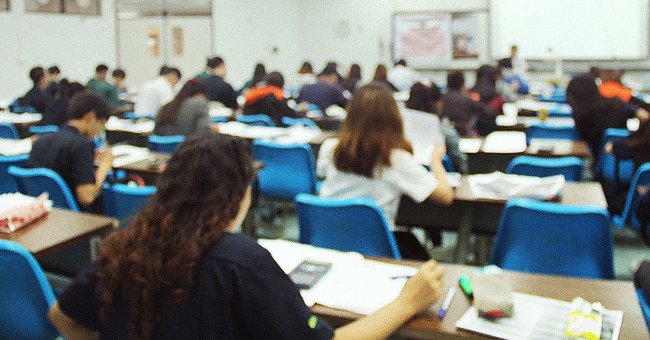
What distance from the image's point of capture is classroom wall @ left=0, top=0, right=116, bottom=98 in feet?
32.0

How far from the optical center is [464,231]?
3.48m

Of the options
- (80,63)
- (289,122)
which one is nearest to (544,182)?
(289,122)

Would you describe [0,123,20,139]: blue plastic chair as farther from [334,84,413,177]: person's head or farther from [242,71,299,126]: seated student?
[334,84,413,177]: person's head

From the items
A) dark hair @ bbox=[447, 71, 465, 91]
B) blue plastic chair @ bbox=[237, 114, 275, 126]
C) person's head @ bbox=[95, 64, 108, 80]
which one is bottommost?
blue plastic chair @ bbox=[237, 114, 275, 126]

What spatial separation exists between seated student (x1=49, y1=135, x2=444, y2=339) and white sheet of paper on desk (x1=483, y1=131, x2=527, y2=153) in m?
3.59

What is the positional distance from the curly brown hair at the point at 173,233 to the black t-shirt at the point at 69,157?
7.46ft

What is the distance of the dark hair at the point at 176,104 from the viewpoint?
5.52 metres

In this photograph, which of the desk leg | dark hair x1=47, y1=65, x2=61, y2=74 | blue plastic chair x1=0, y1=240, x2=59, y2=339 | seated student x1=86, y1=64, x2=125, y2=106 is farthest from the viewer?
dark hair x1=47, y1=65, x2=61, y2=74

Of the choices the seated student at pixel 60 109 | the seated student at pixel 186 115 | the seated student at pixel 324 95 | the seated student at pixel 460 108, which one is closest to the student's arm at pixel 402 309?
the seated student at pixel 186 115

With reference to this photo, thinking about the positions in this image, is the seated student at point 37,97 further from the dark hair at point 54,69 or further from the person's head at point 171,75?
the person's head at point 171,75

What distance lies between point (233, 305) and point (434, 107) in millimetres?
3517

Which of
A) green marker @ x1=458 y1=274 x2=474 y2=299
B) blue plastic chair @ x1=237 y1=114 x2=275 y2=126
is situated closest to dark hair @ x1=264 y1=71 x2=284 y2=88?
blue plastic chair @ x1=237 y1=114 x2=275 y2=126

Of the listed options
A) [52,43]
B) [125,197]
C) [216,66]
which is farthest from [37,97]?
[125,197]

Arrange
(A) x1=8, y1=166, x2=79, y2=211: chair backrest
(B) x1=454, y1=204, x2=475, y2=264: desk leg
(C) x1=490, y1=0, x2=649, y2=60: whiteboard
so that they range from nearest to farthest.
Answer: (A) x1=8, y1=166, x2=79, y2=211: chair backrest < (B) x1=454, y1=204, x2=475, y2=264: desk leg < (C) x1=490, y1=0, x2=649, y2=60: whiteboard
